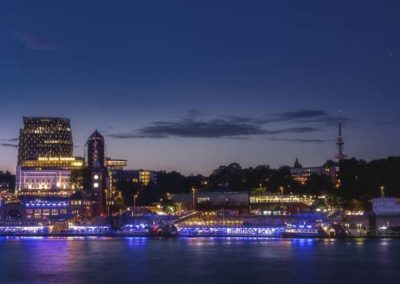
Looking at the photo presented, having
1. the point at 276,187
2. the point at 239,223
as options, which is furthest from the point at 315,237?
the point at 276,187

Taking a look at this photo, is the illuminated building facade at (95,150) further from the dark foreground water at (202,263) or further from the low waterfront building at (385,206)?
the dark foreground water at (202,263)

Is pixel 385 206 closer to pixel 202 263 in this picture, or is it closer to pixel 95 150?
pixel 202 263

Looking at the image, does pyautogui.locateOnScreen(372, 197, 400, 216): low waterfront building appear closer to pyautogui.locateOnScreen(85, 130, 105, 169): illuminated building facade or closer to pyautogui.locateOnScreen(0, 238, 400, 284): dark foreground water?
pyautogui.locateOnScreen(0, 238, 400, 284): dark foreground water

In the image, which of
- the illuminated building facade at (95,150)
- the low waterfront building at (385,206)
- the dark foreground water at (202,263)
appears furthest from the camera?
the illuminated building facade at (95,150)

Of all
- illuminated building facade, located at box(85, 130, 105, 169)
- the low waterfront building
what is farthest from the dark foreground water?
illuminated building facade, located at box(85, 130, 105, 169)

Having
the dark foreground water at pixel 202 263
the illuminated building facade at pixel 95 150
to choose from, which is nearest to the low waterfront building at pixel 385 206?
the dark foreground water at pixel 202 263

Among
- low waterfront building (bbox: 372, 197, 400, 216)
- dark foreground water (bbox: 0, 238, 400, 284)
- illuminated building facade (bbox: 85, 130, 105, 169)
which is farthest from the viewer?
illuminated building facade (bbox: 85, 130, 105, 169)

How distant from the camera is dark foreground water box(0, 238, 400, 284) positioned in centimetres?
5431

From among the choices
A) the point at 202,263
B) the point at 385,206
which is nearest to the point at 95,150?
the point at 385,206

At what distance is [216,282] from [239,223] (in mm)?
59083

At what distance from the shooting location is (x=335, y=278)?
5406cm

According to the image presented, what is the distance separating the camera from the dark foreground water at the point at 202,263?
54.3m

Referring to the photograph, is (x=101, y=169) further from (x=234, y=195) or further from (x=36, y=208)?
(x=234, y=195)

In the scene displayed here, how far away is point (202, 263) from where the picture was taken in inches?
2489
